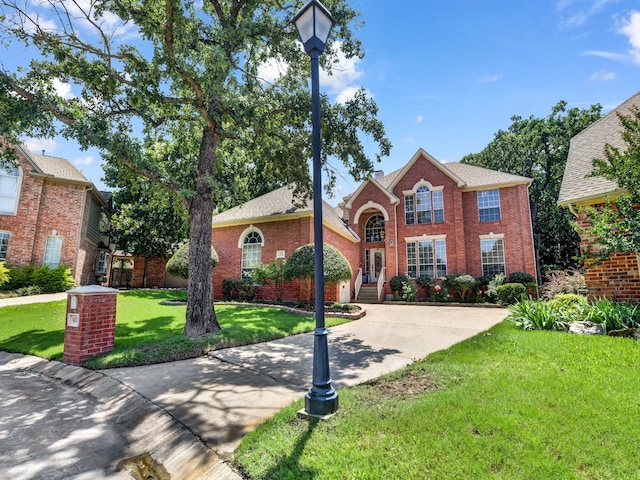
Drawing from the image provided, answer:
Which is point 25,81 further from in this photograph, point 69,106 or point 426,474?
point 426,474

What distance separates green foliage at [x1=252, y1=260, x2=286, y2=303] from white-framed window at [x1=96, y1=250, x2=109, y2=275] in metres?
16.5

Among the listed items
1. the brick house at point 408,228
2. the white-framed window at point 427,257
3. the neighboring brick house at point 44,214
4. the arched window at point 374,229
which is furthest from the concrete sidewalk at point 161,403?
the arched window at point 374,229

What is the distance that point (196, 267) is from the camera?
8.21 meters

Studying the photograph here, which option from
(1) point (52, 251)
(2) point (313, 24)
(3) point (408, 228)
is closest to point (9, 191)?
(1) point (52, 251)

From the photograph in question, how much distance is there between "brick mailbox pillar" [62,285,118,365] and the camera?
6109 millimetres

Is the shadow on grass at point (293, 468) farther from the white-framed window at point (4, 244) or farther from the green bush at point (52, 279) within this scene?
the white-framed window at point (4, 244)

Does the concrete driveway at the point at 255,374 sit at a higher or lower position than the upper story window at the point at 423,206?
lower

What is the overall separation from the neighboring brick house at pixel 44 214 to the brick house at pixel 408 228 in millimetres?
8499

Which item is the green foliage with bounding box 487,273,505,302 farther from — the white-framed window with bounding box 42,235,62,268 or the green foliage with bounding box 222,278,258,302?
the white-framed window with bounding box 42,235,62,268

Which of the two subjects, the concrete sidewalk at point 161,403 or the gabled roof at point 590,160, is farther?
the gabled roof at point 590,160

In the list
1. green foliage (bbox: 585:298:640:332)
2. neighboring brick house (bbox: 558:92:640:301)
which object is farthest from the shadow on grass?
neighboring brick house (bbox: 558:92:640:301)

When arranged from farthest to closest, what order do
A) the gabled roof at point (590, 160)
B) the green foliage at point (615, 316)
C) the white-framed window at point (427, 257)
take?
the white-framed window at point (427, 257), the gabled roof at point (590, 160), the green foliage at point (615, 316)


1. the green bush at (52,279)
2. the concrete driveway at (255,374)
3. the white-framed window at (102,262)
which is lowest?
the concrete driveway at (255,374)

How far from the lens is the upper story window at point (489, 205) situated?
18891 millimetres
